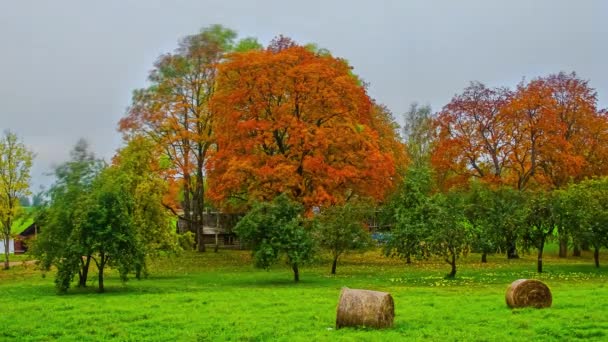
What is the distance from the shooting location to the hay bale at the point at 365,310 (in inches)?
570

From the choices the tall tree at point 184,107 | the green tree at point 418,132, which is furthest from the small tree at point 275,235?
the green tree at point 418,132

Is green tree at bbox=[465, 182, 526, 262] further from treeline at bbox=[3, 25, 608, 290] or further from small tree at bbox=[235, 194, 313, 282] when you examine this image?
small tree at bbox=[235, 194, 313, 282]

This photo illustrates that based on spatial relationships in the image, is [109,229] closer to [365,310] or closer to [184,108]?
[365,310]

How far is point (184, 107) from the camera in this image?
1897 inches

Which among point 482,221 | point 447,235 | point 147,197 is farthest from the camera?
point 482,221

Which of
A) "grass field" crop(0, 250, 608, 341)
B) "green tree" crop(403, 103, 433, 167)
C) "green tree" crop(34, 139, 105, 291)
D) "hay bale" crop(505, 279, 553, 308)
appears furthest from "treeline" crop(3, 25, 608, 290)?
"green tree" crop(403, 103, 433, 167)

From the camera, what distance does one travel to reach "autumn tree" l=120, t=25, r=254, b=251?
155ft

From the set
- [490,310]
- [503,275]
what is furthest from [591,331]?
[503,275]

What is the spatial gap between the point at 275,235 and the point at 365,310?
15.9 m

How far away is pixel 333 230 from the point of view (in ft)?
108

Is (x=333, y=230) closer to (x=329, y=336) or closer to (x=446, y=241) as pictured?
(x=446, y=241)

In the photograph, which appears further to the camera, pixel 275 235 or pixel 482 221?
pixel 482 221

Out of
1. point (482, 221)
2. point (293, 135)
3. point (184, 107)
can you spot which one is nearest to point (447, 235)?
point (482, 221)

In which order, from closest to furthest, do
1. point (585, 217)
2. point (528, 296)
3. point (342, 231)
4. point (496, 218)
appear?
point (528, 296), point (585, 217), point (342, 231), point (496, 218)
